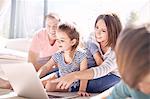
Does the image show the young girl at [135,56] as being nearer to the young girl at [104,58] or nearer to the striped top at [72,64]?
the young girl at [104,58]

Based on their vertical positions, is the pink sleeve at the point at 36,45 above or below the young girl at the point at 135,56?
below

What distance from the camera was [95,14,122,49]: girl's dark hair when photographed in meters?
1.29

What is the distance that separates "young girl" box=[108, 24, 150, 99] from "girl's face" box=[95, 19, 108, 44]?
0.70 metres

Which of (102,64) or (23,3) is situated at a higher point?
(23,3)

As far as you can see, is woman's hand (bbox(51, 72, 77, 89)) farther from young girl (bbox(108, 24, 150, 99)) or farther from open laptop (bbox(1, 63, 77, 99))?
young girl (bbox(108, 24, 150, 99))

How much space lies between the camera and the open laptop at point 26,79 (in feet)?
3.63

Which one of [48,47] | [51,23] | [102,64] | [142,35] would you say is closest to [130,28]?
[142,35]

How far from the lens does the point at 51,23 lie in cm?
155

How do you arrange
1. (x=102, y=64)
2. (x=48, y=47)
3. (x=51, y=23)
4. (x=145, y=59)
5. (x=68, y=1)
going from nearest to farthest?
(x=145, y=59) → (x=102, y=64) → (x=51, y=23) → (x=48, y=47) → (x=68, y=1)

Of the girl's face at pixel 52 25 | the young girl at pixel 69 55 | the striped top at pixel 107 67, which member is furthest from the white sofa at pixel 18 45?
the striped top at pixel 107 67

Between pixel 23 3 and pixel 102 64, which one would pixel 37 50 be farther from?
pixel 23 3

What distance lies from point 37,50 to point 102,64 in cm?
53

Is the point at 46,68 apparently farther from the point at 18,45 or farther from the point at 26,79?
the point at 18,45

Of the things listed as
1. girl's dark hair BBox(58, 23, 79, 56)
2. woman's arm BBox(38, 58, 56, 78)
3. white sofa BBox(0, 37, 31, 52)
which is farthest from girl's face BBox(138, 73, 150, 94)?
white sofa BBox(0, 37, 31, 52)
